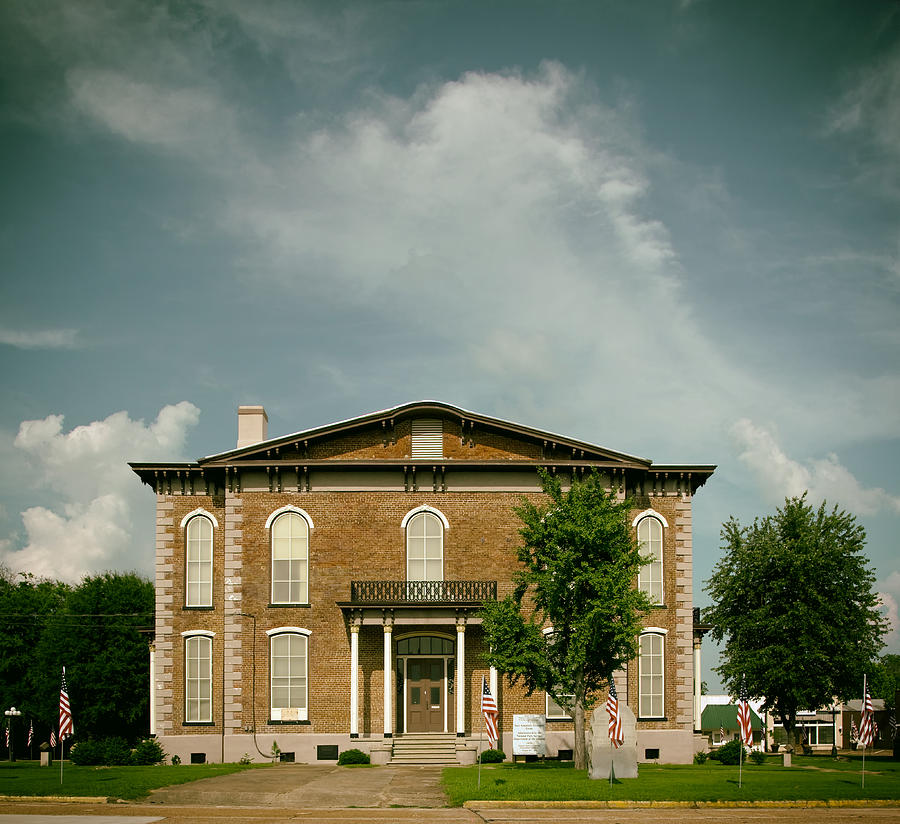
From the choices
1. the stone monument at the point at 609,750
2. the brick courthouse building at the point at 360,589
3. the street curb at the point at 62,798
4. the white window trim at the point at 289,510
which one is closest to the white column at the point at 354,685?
the brick courthouse building at the point at 360,589

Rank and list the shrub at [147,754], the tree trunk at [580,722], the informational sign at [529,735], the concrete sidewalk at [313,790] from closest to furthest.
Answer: the concrete sidewalk at [313,790]
the tree trunk at [580,722]
the informational sign at [529,735]
the shrub at [147,754]

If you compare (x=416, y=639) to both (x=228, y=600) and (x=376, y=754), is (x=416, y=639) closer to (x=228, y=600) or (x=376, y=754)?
(x=376, y=754)

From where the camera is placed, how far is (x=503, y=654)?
105 feet

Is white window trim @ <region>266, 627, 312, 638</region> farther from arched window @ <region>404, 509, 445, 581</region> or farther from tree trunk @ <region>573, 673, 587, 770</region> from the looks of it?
tree trunk @ <region>573, 673, 587, 770</region>

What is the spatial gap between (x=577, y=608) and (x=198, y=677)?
1444cm

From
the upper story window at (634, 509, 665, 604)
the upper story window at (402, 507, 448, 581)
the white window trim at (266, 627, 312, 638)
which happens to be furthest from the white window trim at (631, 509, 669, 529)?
the white window trim at (266, 627, 312, 638)

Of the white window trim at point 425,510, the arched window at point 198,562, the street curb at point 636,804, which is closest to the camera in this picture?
the street curb at point 636,804

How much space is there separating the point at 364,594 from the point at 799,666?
18.4m

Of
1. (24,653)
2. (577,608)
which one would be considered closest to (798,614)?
(577,608)

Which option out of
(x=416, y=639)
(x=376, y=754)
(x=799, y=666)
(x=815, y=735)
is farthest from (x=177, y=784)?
(x=815, y=735)

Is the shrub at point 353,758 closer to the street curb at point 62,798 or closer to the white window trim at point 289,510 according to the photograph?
the white window trim at point 289,510

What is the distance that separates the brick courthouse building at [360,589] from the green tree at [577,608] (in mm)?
4199

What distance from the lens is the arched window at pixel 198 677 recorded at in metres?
37.7

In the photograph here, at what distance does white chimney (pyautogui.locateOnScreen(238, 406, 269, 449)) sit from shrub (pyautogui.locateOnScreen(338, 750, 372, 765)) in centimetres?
1283
